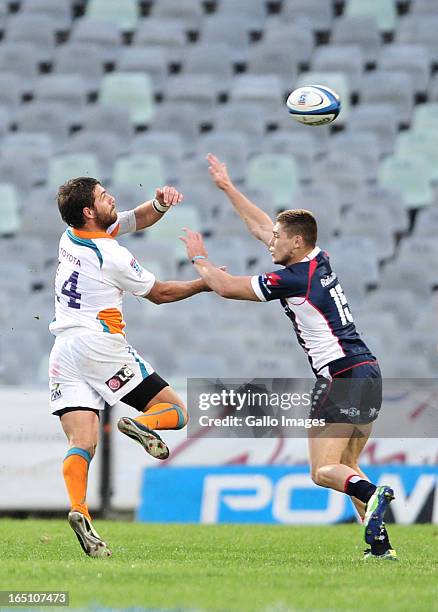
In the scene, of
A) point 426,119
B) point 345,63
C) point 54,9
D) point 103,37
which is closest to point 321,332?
point 426,119

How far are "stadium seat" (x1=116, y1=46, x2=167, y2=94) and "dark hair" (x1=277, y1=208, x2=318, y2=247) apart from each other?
11.6 meters

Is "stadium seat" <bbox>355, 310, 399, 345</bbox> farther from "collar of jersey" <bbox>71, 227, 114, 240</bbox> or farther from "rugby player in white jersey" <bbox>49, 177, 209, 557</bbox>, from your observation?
"collar of jersey" <bbox>71, 227, 114, 240</bbox>

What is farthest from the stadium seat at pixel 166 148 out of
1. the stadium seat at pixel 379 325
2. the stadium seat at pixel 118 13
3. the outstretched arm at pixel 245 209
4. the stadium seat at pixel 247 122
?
the outstretched arm at pixel 245 209

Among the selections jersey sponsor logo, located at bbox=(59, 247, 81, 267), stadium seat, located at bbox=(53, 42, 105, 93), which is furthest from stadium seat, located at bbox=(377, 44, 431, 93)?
jersey sponsor logo, located at bbox=(59, 247, 81, 267)

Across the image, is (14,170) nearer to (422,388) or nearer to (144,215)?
(422,388)

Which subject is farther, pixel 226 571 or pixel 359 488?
pixel 359 488

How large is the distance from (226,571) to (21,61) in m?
14.0

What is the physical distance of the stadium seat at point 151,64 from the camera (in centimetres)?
1922

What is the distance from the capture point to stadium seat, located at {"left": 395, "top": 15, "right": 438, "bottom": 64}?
18203 millimetres

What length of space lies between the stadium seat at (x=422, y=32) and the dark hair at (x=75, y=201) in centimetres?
1122

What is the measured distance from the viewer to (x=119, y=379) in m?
7.93

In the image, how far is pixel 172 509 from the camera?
1210 cm

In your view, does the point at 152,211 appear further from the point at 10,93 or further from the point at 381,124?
the point at 10,93

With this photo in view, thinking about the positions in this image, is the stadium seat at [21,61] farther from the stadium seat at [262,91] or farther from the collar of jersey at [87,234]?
the collar of jersey at [87,234]
